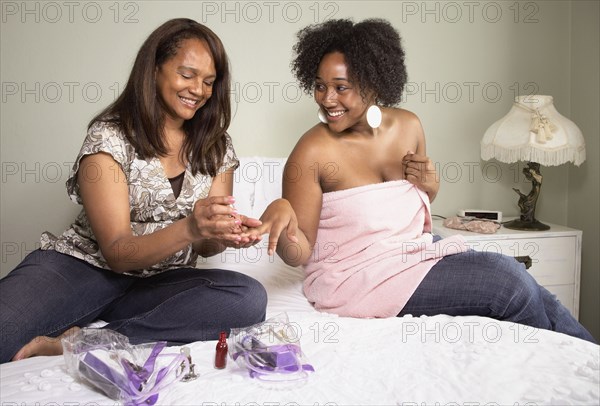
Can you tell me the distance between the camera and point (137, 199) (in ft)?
5.26

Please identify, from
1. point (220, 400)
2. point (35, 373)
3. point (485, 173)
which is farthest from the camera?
point (485, 173)

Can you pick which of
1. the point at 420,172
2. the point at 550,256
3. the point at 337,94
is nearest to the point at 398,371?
the point at 420,172

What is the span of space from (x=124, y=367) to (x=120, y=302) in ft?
1.76

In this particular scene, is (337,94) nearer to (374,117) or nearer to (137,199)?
(374,117)

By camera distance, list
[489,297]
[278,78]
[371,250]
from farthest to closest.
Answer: [278,78] < [371,250] < [489,297]

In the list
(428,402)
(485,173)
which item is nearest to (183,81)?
(428,402)

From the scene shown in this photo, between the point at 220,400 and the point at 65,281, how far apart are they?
71cm

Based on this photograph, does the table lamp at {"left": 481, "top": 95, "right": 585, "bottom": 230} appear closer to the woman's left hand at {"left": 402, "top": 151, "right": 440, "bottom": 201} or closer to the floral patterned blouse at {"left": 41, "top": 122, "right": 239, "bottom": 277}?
the woman's left hand at {"left": 402, "top": 151, "right": 440, "bottom": 201}

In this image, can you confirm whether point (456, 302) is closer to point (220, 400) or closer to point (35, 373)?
point (220, 400)

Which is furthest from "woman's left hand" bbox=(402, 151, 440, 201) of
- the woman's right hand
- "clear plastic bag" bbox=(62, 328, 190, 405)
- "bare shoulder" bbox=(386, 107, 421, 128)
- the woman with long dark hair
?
"clear plastic bag" bbox=(62, 328, 190, 405)

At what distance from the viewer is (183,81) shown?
164cm

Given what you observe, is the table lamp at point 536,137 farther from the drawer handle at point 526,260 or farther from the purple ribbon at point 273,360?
the purple ribbon at point 273,360

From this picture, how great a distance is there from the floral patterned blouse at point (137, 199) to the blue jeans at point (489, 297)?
0.69 metres

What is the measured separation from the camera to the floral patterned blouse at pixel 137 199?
1.58 m
